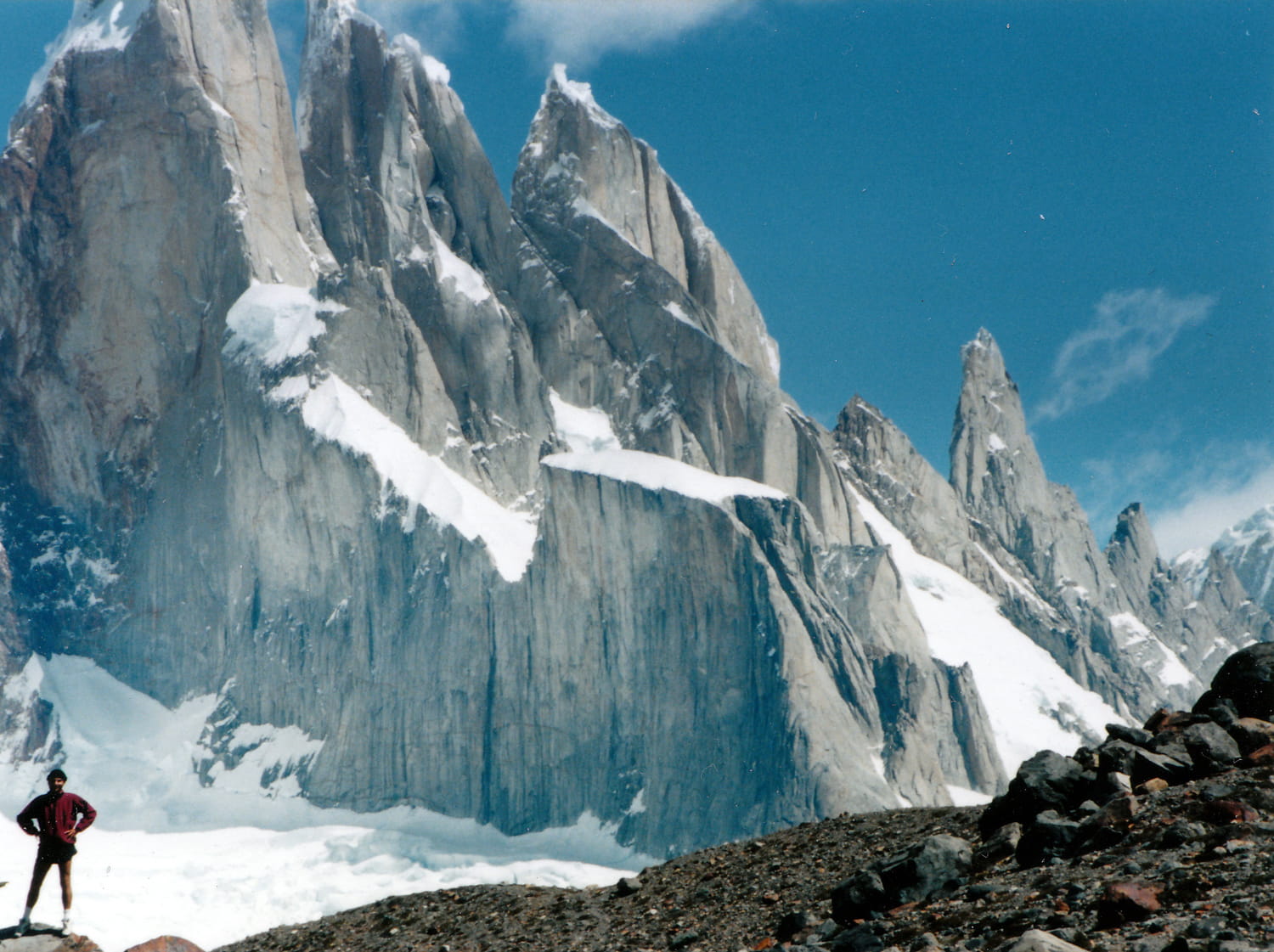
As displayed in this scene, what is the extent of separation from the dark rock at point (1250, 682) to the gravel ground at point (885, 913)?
11.5 feet

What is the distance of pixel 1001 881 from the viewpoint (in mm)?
17688

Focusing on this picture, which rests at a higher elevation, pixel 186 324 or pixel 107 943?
pixel 186 324

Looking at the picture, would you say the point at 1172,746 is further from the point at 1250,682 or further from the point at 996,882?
the point at 996,882

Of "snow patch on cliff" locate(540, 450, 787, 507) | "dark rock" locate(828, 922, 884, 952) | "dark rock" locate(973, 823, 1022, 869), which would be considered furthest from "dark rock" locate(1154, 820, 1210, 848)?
"snow patch on cliff" locate(540, 450, 787, 507)

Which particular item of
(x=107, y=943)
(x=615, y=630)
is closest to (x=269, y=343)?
(x=615, y=630)

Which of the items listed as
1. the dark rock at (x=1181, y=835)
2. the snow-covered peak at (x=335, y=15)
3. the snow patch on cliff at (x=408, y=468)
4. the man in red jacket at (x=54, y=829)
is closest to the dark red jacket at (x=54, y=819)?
the man in red jacket at (x=54, y=829)

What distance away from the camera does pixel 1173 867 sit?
15.8 metres

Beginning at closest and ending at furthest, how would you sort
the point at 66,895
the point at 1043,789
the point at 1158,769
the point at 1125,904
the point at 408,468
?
the point at 1125,904 → the point at 1158,769 → the point at 1043,789 → the point at 66,895 → the point at 408,468

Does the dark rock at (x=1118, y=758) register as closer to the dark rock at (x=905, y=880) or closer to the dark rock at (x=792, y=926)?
the dark rock at (x=905, y=880)

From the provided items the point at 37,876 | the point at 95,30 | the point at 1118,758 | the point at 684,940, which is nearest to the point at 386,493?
the point at 95,30

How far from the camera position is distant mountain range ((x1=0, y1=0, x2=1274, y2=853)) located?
487 ft

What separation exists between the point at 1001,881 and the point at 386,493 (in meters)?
144

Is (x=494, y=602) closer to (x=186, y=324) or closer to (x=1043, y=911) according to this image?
(x=186, y=324)

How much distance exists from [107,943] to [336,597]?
49.3 m
